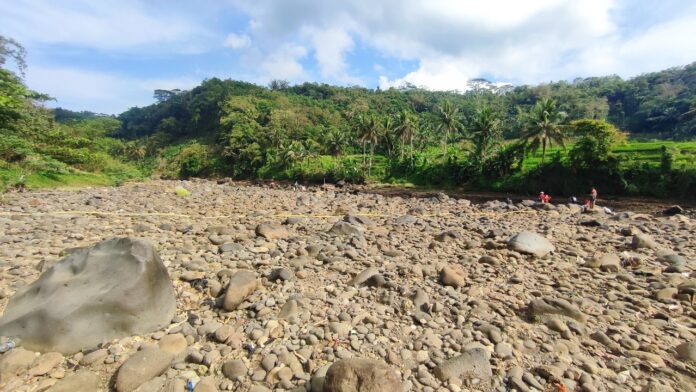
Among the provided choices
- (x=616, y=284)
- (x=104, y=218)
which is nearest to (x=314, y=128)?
(x=104, y=218)

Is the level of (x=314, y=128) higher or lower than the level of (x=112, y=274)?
higher

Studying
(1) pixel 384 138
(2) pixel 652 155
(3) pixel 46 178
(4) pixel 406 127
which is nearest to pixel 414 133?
(4) pixel 406 127

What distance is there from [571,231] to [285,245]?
10359 millimetres

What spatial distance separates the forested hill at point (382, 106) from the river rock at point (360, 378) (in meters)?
62.6

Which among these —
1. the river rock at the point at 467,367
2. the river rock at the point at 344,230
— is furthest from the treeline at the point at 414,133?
the river rock at the point at 467,367

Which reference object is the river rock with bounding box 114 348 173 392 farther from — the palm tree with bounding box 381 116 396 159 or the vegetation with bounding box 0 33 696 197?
the palm tree with bounding box 381 116 396 159

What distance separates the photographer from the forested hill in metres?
69.5

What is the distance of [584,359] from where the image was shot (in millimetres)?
4809

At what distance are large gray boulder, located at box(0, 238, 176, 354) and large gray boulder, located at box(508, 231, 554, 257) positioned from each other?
339 inches

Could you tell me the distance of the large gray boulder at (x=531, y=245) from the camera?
30.8 feet

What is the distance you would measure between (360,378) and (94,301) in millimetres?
3883

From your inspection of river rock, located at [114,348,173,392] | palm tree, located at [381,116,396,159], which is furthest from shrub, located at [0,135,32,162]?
palm tree, located at [381,116,396,159]

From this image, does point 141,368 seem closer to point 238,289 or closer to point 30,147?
point 238,289

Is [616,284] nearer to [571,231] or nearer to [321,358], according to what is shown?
[571,231]
